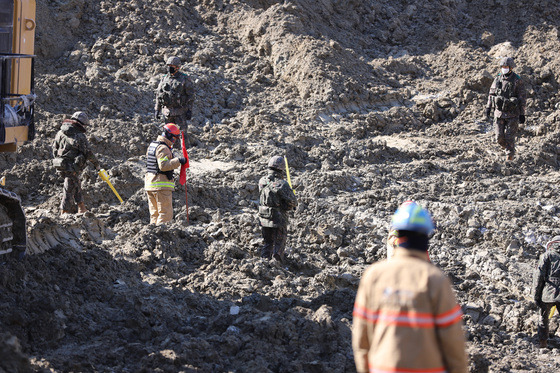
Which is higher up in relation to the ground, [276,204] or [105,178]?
[105,178]

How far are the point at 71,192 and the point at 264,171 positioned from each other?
3.53 metres

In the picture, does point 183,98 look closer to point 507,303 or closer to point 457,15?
point 507,303

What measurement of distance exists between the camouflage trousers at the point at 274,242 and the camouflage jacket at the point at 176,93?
4.76 meters

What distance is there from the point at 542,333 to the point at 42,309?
559cm

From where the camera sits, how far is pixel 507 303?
9102 millimetres

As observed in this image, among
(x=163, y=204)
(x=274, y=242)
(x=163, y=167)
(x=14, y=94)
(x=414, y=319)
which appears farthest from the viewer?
(x=163, y=204)

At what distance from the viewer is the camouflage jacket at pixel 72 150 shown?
Answer: 427 inches

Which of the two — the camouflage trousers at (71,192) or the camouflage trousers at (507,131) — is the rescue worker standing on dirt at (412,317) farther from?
the camouflage trousers at (507,131)

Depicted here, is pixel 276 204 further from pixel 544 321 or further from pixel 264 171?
pixel 264 171

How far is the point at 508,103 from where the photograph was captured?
13.3 meters

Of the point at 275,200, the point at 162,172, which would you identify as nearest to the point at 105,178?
the point at 162,172

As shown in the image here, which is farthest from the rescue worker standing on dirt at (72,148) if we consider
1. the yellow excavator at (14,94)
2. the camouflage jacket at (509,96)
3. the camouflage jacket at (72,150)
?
the camouflage jacket at (509,96)

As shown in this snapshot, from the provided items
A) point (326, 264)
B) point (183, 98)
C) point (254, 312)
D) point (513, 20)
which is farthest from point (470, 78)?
point (254, 312)

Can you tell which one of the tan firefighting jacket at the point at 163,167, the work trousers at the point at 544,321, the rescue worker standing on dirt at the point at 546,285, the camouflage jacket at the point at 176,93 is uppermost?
the camouflage jacket at the point at 176,93
